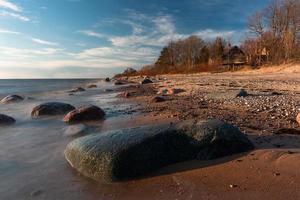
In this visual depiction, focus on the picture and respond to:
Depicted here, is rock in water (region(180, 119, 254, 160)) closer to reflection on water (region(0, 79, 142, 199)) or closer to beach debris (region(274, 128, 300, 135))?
beach debris (region(274, 128, 300, 135))

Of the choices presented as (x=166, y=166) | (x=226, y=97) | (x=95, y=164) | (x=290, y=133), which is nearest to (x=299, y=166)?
(x=166, y=166)

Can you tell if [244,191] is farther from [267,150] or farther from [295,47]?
[295,47]

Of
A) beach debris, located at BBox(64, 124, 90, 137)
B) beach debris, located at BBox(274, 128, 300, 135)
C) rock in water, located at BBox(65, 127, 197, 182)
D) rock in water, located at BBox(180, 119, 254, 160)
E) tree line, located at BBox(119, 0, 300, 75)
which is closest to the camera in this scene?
rock in water, located at BBox(65, 127, 197, 182)

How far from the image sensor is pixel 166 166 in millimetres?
5523

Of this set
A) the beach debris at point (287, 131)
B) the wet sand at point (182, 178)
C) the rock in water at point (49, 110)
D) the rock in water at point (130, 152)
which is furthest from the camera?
the rock in water at point (49, 110)

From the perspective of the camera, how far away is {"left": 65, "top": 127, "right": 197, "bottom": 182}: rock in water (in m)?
5.30

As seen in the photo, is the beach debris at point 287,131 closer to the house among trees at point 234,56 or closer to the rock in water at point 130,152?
the rock in water at point 130,152

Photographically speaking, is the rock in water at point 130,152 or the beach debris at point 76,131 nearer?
the rock in water at point 130,152

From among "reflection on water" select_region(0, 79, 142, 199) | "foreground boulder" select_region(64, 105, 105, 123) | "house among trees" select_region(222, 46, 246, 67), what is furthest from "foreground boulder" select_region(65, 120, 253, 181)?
"house among trees" select_region(222, 46, 246, 67)

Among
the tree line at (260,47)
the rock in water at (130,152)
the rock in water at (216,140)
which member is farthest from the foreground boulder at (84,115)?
the tree line at (260,47)

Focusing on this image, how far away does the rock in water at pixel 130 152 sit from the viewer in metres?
5.30

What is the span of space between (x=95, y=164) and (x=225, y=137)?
78.4 inches

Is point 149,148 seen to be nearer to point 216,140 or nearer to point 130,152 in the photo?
point 130,152

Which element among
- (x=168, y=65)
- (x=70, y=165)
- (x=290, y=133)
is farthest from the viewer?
(x=168, y=65)
